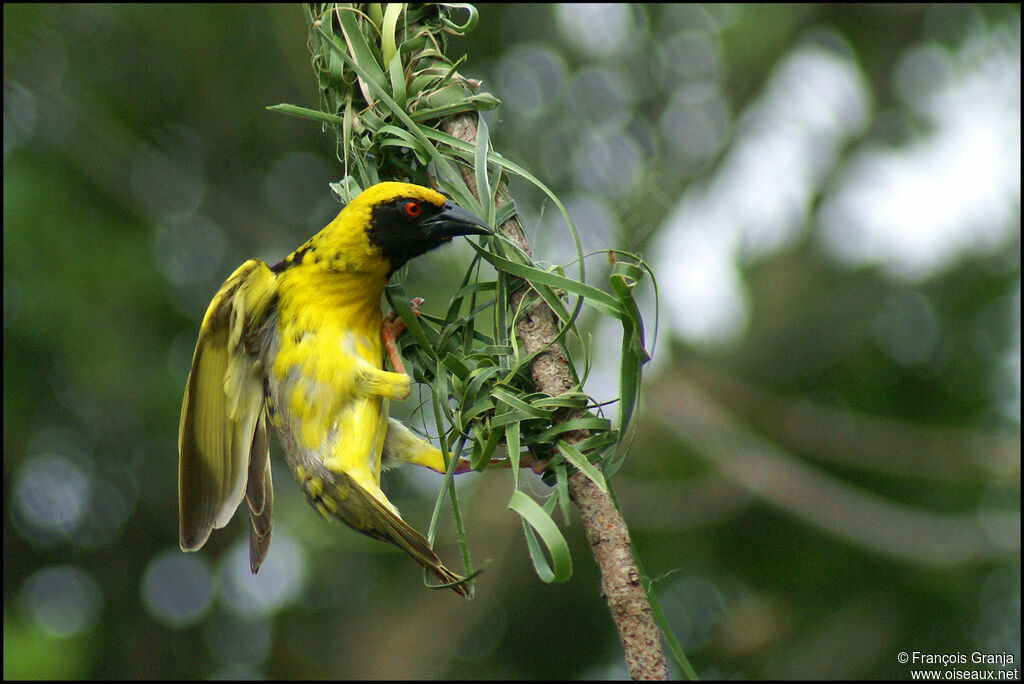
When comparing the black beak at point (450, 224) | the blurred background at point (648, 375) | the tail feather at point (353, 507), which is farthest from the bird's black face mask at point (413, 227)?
the blurred background at point (648, 375)

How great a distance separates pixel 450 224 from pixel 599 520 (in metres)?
0.73

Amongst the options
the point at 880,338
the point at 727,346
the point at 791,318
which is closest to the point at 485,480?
the point at 727,346

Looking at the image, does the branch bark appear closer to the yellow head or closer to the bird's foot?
the yellow head

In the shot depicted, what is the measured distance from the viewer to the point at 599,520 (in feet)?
4.58

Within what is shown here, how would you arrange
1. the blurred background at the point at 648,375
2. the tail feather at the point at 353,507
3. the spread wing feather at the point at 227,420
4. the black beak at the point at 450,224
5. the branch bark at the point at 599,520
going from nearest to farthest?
the branch bark at the point at 599,520 < the black beak at the point at 450,224 < the tail feather at the point at 353,507 < the spread wing feather at the point at 227,420 < the blurred background at the point at 648,375

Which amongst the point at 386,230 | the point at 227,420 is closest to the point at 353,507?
the point at 227,420

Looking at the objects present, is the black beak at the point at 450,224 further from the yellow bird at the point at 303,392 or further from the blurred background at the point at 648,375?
the blurred background at the point at 648,375

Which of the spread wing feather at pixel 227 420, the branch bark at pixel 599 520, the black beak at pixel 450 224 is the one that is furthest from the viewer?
the spread wing feather at pixel 227 420

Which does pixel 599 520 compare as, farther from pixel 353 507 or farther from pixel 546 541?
pixel 353 507

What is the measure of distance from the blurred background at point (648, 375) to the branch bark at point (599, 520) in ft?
7.38

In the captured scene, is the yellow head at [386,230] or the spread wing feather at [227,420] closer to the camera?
the yellow head at [386,230]

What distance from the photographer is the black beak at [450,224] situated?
173cm

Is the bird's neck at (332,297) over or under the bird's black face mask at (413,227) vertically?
under

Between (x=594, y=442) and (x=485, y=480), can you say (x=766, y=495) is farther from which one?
(x=594, y=442)
